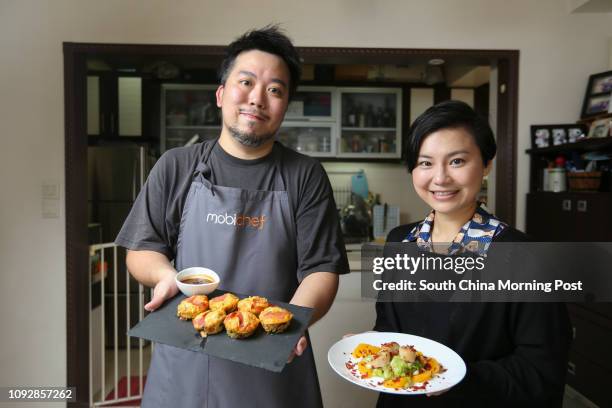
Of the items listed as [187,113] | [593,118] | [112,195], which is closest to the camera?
[593,118]

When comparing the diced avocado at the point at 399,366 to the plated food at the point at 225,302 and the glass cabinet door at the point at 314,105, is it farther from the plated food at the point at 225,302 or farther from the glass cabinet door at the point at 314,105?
the glass cabinet door at the point at 314,105

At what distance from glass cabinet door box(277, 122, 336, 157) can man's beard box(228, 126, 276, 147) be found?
3.18m

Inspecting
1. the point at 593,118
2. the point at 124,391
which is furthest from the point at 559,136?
the point at 124,391

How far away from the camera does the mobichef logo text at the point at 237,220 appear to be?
1.30m

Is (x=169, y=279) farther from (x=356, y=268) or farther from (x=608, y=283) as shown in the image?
(x=608, y=283)

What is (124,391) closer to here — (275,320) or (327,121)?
(275,320)

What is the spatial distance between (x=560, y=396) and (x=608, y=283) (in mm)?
1440

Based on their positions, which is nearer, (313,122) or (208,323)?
(208,323)

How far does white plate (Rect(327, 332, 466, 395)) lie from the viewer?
0.86 metres

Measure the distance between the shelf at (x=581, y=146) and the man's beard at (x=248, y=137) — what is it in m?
1.70

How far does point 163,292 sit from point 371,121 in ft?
12.3

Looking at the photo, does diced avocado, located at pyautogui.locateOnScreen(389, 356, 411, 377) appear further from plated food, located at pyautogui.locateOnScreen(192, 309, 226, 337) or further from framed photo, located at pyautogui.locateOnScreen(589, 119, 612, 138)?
framed photo, located at pyautogui.locateOnScreen(589, 119, 612, 138)

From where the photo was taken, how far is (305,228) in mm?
1325

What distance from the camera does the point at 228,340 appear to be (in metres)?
0.96
